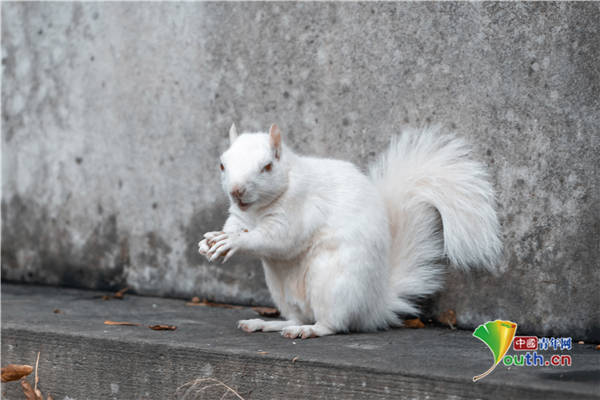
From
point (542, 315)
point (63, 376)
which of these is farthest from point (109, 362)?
point (542, 315)

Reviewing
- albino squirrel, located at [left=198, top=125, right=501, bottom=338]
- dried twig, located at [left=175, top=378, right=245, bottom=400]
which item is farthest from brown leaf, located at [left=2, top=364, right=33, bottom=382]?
albino squirrel, located at [left=198, top=125, right=501, bottom=338]

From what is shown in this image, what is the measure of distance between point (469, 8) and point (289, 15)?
0.86 m

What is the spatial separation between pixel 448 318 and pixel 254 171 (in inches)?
41.2

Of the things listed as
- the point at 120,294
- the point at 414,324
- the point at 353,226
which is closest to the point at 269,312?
the point at 414,324

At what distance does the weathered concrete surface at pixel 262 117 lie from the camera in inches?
105

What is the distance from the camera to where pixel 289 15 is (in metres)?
3.33

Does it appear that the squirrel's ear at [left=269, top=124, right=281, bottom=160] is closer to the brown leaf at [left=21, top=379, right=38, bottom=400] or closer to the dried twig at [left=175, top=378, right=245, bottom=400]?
the dried twig at [left=175, top=378, right=245, bottom=400]

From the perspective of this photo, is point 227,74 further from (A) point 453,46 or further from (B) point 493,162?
(B) point 493,162

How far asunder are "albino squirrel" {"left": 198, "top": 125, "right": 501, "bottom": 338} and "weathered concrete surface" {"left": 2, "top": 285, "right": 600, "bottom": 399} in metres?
0.16

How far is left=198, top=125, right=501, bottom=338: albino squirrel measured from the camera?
2551mm

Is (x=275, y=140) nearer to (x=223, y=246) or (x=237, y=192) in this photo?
(x=237, y=192)

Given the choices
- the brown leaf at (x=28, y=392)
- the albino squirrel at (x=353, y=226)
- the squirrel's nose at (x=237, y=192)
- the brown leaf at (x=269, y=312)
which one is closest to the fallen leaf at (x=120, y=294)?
the brown leaf at (x=269, y=312)

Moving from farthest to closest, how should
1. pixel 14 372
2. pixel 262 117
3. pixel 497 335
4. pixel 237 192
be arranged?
pixel 262 117, pixel 14 372, pixel 497 335, pixel 237 192

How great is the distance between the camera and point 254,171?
2484mm
